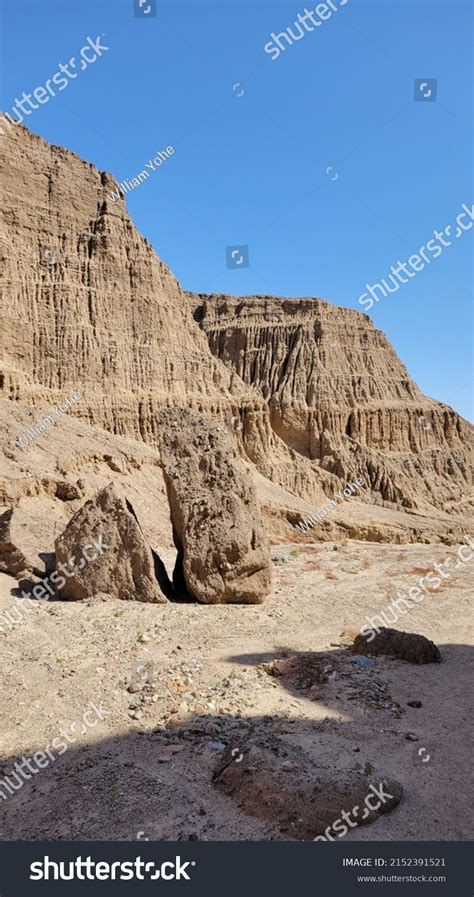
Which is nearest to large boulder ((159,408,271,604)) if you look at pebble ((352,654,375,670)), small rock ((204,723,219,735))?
pebble ((352,654,375,670))

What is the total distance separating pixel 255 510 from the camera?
11.1m

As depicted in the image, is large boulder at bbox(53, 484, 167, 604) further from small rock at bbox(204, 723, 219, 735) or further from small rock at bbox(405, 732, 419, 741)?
small rock at bbox(405, 732, 419, 741)

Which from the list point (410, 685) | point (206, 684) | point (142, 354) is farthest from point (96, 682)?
point (142, 354)

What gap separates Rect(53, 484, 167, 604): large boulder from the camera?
32.3 feet

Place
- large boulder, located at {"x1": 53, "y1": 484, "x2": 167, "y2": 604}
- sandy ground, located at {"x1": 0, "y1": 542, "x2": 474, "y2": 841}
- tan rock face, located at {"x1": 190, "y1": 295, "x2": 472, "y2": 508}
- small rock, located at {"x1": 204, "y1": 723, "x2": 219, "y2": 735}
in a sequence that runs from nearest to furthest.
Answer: sandy ground, located at {"x1": 0, "y1": 542, "x2": 474, "y2": 841}
small rock, located at {"x1": 204, "y1": 723, "x2": 219, "y2": 735}
large boulder, located at {"x1": 53, "y1": 484, "x2": 167, "y2": 604}
tan rock face, located at {"x1": 190, "y1": 295, "x2": 472, "y2": 508}

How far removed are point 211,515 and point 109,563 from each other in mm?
2030

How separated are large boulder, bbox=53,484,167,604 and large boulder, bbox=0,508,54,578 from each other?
2.73 ft

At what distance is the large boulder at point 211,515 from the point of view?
10.3m

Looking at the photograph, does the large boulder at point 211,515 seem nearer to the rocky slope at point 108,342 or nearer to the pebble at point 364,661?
the pebble at point 364,661

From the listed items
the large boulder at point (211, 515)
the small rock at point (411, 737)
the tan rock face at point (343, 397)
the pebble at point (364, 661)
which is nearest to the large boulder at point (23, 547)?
the large boulder at point (211, 515)

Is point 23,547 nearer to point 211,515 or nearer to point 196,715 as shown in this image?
point 211,515

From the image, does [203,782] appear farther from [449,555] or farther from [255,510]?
[449,555]

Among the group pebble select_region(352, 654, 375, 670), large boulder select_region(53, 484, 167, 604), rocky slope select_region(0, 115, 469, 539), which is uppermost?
rocky slope select_region(0, 115, 469, 539)

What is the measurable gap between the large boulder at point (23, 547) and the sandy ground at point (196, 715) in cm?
Answer: 49
